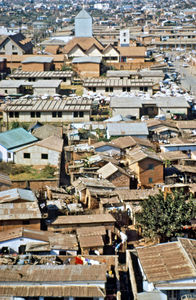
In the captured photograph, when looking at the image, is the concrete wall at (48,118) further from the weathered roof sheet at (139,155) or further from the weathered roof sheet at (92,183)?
the weathered roof sheet at (92,183)

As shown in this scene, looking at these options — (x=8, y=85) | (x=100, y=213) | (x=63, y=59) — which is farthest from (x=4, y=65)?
(x=100, y=213)

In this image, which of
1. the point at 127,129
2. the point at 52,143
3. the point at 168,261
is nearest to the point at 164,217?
the point at 168,261

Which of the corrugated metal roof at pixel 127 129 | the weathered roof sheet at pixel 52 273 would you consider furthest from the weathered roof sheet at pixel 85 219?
the corrugated metal roof at pixel 127 129

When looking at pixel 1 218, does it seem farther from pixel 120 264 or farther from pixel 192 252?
pixel 192 252

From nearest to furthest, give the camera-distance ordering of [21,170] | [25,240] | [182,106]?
[25,240], [21,170], [182,106]

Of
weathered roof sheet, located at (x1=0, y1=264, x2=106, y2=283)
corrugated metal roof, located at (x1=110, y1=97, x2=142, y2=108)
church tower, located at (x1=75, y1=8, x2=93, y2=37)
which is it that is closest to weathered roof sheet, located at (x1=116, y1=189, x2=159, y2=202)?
weathered roof sheet, located at (x1=0, y1=264, x2=106, y2=283)

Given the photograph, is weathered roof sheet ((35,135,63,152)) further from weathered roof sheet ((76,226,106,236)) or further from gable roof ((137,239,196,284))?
gable roof ((137,239,196,284))

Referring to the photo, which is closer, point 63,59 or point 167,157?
point 167,157
